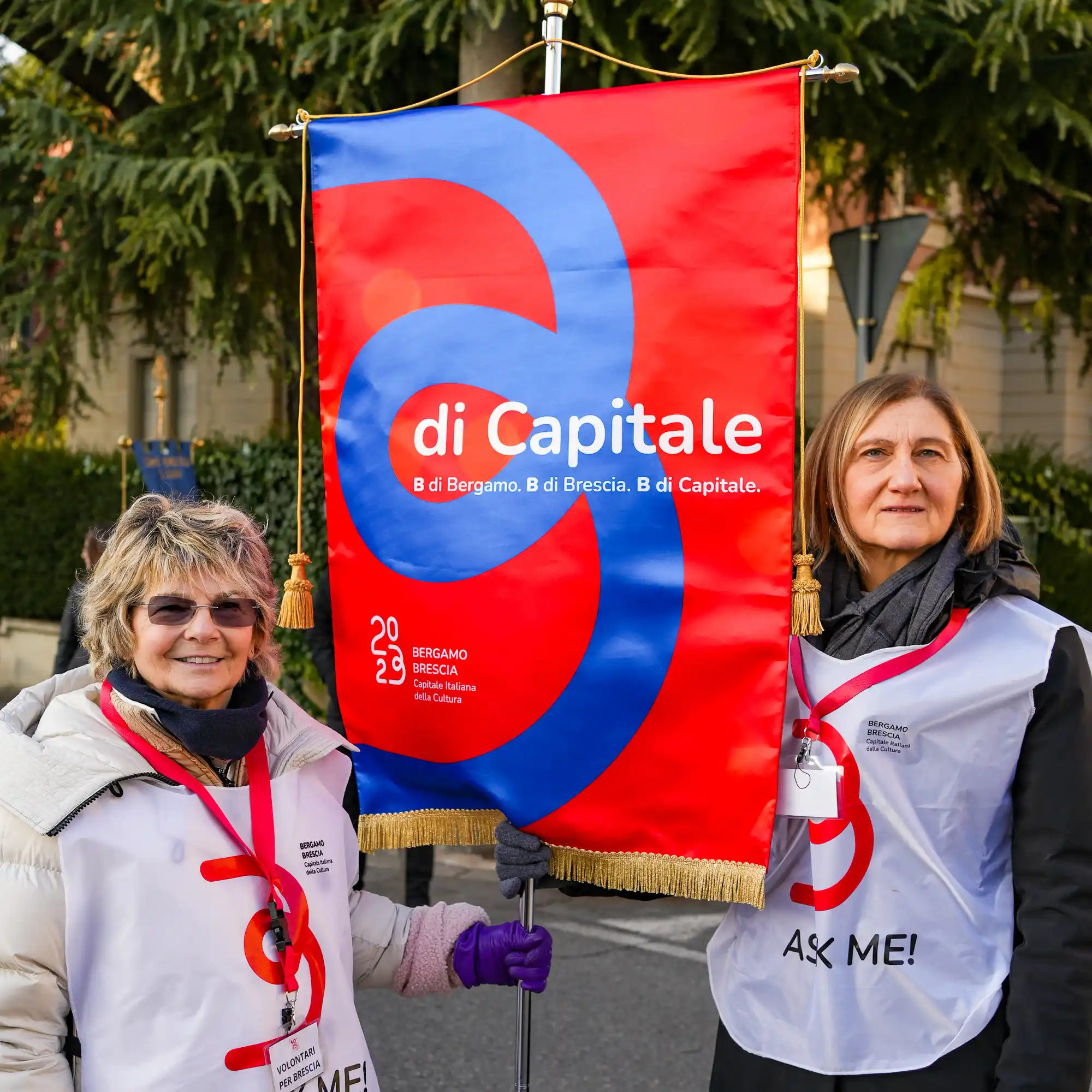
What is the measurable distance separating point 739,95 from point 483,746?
3.95ft

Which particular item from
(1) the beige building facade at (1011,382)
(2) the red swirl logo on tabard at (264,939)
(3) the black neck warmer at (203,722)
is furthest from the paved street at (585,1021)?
(1) the beige building facade at (1011,382)

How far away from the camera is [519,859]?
2354 millimetres

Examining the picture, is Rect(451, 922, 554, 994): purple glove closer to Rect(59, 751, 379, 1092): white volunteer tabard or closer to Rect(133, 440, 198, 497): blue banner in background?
Rect(59, 751, 379, 1092): white volunteer tabard

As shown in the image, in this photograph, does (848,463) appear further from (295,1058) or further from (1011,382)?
(1011,382)

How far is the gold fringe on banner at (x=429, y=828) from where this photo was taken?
2463 millimetres

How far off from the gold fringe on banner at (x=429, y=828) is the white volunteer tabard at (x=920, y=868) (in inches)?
25.2

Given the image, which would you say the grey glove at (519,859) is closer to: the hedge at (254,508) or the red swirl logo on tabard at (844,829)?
the red swirl logo on tabard at (844,829)

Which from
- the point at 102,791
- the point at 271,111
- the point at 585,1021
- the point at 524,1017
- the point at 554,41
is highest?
the point at 271,111

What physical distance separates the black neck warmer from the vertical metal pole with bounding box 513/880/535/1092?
0.60 m

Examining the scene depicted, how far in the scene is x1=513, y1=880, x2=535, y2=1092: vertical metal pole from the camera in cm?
238

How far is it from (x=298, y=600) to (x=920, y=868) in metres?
1.26

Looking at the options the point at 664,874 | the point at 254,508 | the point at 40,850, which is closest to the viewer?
the point at 40,850

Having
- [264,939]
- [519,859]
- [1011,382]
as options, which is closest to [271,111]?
[519,859]

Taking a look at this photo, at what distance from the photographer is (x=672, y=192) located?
7.34 feet
